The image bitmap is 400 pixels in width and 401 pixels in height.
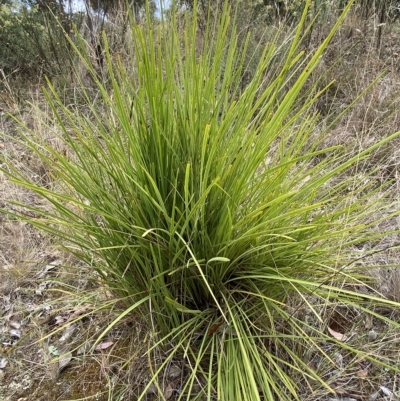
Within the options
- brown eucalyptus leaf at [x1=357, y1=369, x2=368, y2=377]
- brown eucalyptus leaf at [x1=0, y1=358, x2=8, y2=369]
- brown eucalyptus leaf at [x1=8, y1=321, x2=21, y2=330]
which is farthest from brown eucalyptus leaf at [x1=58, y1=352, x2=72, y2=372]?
brown eucalyptus leaf at [x1=357, y1=369, x2=368, y2=377]

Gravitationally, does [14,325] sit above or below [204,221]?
below

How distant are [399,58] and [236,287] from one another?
7.64 ft

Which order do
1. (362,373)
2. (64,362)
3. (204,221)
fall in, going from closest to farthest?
(204,221), (362,373), (64,362)

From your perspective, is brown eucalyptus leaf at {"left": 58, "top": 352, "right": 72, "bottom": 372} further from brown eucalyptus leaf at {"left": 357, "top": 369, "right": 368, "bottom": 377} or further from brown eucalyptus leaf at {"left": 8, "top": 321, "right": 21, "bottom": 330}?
brown eucalyptus leaf at {"left": 357, "top": 369, "right": 368, "bottom": 377}

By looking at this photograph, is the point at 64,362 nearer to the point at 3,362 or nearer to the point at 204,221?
the point at 3,362

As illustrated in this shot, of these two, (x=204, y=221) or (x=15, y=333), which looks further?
(x=15, y=333)

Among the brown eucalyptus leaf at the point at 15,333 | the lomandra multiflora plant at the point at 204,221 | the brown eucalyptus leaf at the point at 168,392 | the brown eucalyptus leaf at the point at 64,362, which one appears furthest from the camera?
the brown eucalyptus leaf at the point at 15,333

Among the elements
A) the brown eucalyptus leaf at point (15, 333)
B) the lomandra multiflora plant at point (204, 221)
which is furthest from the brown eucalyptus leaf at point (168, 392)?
the brown eucalyptus leaf at point (15, 333)

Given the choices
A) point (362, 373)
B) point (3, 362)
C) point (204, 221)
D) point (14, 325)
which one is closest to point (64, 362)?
point (3, 362)

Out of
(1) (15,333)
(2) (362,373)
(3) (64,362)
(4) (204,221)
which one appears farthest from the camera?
(1) (15,333)

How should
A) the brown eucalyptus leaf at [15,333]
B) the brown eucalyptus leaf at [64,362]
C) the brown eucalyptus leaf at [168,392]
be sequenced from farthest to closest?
the brown eucalyptus leaf at [15,333], the brown eucalyptus leaf at [64,362], the brown eucalyptus leaf at [168,392]

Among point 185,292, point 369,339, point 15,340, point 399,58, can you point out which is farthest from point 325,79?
point 15,340

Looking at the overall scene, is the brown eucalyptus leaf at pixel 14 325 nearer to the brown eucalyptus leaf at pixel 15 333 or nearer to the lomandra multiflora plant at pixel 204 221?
the brown eucalyptus leaf at pixel 15 333

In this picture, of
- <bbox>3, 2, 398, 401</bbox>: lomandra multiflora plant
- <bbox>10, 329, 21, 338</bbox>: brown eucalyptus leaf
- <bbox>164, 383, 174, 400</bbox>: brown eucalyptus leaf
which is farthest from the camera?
<bbox>10, 329, 21, 338</bbox>: brown eucalyptus leaf
